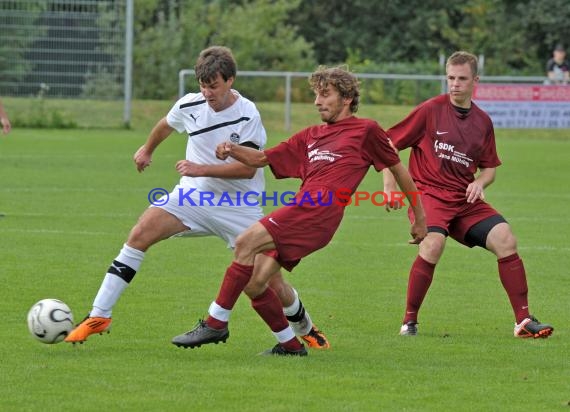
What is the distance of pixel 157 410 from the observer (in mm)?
6066

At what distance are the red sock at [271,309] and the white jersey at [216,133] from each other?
0.82m

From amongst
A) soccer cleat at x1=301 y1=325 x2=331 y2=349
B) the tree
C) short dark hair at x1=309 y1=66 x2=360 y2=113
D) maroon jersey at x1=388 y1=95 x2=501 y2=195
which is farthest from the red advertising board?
short dark hair at x1=309 y1=66 x2=360 y2=113

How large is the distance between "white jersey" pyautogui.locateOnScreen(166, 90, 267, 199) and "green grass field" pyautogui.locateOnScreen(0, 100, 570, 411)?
3.22 ft

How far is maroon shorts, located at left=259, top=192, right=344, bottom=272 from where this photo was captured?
7.29m

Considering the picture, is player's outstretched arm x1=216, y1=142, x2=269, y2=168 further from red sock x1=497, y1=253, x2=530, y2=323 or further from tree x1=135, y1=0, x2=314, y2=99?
tree x1=135, y1=0, x2=314, y2=99

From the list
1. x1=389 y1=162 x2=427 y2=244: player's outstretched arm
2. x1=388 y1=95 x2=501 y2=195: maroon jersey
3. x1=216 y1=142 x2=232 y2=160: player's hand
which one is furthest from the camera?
x1=388 y1=95 x2=501 y2=195: maroon jersey

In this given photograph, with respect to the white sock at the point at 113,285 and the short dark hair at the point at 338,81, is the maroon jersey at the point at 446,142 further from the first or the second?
the white sock at the point at 113,285

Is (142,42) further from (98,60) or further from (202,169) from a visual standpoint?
(202,169)

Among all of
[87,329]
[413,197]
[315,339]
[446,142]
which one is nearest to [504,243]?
[446,142]

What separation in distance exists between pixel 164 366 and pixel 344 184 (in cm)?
146

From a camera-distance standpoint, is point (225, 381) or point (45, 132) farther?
point (45, 132)

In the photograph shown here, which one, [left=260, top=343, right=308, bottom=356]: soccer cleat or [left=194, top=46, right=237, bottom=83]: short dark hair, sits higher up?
[left=194, top=46, right=237, bottom=83]: short dark hair

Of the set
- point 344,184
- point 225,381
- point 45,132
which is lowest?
point 45,132

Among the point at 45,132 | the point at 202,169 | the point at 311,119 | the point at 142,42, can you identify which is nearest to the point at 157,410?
the point at 202,169
